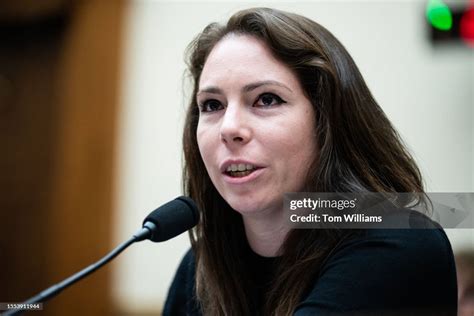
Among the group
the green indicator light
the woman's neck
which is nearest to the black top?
the woman's neck

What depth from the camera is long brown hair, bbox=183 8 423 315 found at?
877 mm

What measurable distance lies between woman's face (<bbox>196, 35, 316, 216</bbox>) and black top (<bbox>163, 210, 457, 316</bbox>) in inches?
5.5

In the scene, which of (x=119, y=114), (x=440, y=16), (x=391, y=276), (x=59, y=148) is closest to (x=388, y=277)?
(x=391, y=276)

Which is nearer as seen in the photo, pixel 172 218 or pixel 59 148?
pixel 172 218

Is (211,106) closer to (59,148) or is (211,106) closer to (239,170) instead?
(239,170)

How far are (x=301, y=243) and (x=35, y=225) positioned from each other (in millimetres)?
1829

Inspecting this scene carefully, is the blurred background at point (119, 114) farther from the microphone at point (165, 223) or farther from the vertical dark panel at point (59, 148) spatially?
the microphone at point (165, 223)

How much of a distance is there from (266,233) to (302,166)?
0.14 metres

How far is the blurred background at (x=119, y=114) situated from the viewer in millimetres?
1842

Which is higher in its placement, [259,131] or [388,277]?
[259,131]

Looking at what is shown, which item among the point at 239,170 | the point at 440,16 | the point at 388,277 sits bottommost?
the point at 388,277

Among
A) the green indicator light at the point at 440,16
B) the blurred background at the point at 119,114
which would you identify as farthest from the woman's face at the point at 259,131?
the green indicator light at the point at 440,16

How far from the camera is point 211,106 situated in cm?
98

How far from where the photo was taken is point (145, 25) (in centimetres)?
229
